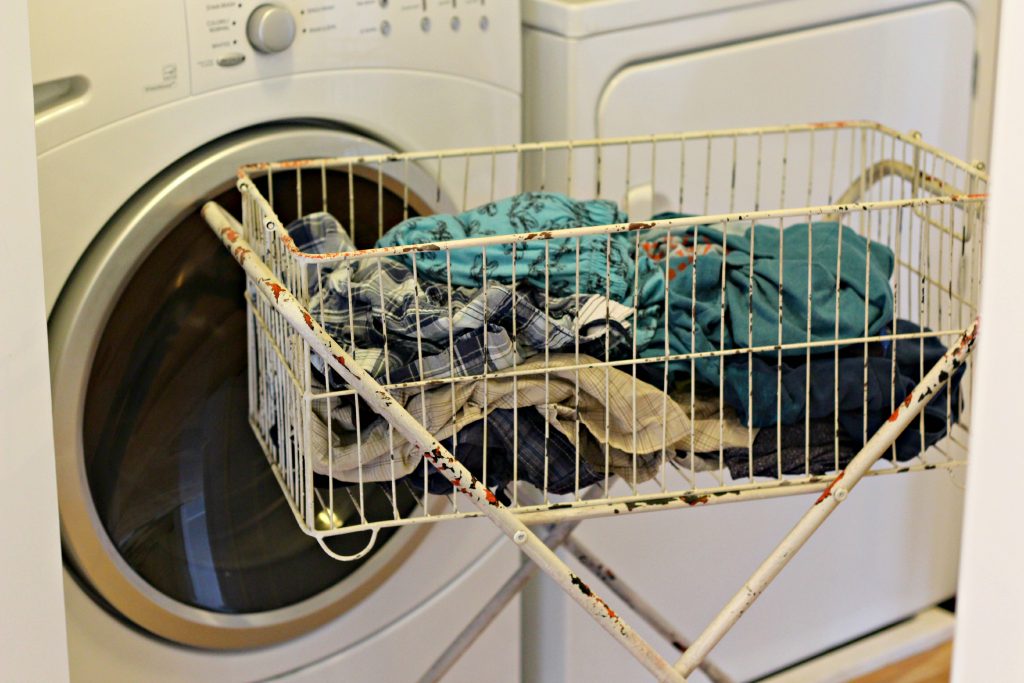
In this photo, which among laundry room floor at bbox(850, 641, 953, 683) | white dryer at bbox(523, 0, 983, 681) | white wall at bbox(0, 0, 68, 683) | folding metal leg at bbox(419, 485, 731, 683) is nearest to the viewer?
white wall at bbox(0, 0, 68, 683)

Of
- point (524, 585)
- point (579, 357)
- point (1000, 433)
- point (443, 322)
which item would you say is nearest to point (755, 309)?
point (579, 357)

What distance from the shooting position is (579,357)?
3.30ft

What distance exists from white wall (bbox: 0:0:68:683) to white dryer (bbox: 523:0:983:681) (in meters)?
0.66

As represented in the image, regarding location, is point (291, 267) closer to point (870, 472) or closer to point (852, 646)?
point (870, 472)

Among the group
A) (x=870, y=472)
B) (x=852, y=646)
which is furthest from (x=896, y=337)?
(x=852, y=646)

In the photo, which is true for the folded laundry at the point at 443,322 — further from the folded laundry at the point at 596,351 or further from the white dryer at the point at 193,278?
the white dryer at the point at 193,278

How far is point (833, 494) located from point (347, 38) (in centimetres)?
61

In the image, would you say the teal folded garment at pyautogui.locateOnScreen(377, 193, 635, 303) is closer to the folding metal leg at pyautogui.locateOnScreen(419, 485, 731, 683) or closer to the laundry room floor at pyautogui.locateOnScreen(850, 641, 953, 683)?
the folding metal leg at pyautogui.locateOnScreen(419, 485, 731, 683)

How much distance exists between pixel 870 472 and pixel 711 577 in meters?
0.66

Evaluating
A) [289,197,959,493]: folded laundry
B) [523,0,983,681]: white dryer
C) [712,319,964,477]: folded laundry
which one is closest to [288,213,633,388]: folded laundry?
[289,197,959,493]: folded laundry

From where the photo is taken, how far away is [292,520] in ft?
4.15

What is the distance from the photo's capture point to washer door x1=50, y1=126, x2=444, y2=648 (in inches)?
43.4

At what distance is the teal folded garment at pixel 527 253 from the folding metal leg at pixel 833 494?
23cm

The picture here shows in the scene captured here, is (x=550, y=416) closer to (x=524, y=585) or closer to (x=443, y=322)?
(x=443, y=322)
